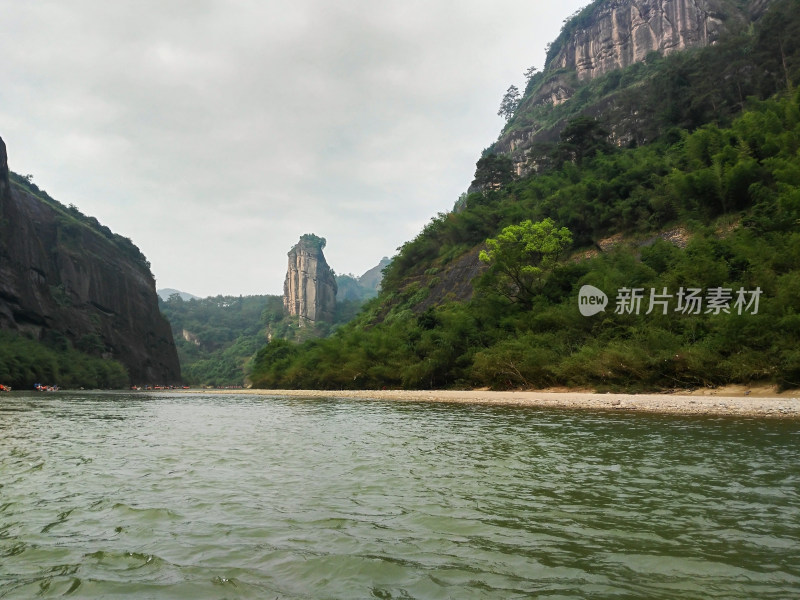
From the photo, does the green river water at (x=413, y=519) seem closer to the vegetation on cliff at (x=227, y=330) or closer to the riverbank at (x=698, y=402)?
the riverbank at (x=698, y=402)

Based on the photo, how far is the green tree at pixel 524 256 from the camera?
3403 centimetres

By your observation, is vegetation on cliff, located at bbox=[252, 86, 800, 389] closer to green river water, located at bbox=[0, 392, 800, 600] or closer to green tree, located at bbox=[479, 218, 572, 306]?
green tree, located at bbox=[479, 218, 572, 306]

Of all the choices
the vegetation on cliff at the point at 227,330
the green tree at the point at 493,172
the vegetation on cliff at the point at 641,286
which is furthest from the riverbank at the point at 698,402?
the vegetation on cliff at the point at 227,330

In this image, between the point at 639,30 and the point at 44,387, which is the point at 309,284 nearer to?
the point at 44,387

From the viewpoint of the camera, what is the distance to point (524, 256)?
34281 millimetres

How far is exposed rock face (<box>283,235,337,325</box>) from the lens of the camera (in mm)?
152750

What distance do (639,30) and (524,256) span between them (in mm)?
79989

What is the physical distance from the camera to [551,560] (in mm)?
3984

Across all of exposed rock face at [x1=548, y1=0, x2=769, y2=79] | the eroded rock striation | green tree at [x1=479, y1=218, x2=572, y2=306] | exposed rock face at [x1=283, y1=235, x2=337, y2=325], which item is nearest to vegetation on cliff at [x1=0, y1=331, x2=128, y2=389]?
green tree at [x1=479, y1=218, x2=572, y2=306]

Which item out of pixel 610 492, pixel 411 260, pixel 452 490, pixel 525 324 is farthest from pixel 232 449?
pixel 411 260

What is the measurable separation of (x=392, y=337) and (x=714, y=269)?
80.5ft

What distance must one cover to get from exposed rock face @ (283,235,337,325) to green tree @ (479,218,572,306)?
119 m

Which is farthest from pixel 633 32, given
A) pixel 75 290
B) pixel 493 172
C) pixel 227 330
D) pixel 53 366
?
pixel 227 330

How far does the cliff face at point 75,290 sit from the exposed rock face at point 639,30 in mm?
103572
